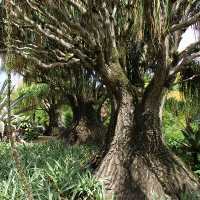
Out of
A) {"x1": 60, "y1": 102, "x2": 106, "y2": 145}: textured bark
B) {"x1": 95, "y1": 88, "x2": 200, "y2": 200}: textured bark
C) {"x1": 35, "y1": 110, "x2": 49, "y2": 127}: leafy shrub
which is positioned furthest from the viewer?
{"x1": 35, "y1": 110, "x2": 49, "y2": 127}: leafy shrub

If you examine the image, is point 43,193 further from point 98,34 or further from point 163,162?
point 98,34

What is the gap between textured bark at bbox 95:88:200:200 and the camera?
2.54 meters

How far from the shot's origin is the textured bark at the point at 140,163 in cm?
254

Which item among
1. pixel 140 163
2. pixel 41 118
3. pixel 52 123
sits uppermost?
pixel 41 118

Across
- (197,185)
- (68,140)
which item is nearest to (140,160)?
(197,185)

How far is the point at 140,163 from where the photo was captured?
2.77 metres

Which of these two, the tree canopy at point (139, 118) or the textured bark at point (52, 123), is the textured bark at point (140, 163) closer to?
the tree canopy at point (139, 118)

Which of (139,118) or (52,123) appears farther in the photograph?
(52,123)

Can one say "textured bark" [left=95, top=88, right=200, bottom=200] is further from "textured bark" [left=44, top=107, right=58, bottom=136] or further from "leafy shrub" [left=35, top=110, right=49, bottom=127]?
"leafy shrub" [left=35, top=110, right=49, bottom=127]

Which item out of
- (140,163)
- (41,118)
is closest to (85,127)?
(140,163)

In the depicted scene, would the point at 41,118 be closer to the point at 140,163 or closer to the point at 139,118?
the point at 139,118

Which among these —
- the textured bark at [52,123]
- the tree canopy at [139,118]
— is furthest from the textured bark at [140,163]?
the textured bark at [52,123]

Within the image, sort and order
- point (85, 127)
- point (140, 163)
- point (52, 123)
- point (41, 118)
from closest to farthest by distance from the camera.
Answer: point (140, 163), point (85, 127), point (52, 123), point (41, 118)

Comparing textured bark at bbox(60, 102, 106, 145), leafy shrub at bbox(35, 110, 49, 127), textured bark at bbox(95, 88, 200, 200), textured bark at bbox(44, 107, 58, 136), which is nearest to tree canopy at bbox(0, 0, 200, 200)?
textured bark at bbox(95, 88, 200, 200)
